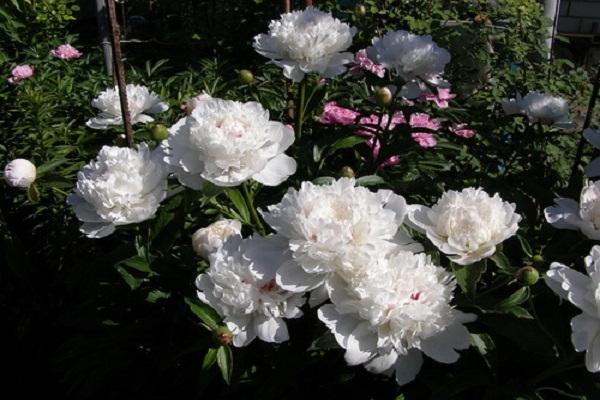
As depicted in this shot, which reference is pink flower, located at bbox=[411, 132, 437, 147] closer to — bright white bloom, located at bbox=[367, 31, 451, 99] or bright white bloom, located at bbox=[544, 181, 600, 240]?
bright white bloom, located at bbox=[367, 31, 451, 99]

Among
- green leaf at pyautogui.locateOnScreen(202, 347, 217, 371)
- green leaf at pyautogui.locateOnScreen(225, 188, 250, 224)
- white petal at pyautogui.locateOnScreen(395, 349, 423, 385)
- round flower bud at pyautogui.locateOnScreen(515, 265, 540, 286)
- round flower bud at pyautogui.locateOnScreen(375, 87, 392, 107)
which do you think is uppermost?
round flower bud at pyautogui.locateOnScreen(375, 87, 392, 107)

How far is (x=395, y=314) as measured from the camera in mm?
916

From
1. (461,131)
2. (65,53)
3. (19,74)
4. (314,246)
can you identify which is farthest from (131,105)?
(65,53)

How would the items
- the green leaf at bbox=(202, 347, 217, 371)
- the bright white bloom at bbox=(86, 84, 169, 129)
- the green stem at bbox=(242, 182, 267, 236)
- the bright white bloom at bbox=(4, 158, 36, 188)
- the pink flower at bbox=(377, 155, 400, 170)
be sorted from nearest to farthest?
the green leaf at bbox=(202, 347, 217, 371) → the green stem at bbox=(242, 182, 267, 236) → the bright white bloom at bbox=(4, 158, 36, 188) → the bright white bloom at bbox=(86, 84, 169, 129) → the pink flower at bbox=(377, 155, 400, 170)

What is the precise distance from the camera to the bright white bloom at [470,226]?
3.18ft

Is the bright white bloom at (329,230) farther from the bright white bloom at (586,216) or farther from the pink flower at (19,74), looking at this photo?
the pink flower at (19,74)

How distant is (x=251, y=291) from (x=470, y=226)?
1.10 ft

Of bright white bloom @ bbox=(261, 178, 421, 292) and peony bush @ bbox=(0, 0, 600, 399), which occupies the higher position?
bright white bloom @ bbox=(261, 178, 421, 292)

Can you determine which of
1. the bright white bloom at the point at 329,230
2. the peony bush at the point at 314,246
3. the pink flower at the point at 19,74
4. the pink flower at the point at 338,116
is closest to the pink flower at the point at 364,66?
the peony bush at the point at 314,246

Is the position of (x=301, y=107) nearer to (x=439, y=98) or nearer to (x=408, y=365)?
(x=439, y=98)

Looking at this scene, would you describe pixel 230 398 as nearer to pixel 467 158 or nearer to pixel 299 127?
pixel 299 127

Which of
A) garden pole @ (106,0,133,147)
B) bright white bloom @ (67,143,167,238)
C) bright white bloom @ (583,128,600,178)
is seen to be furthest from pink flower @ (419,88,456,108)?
bright white bloom @ (67,143,167,238)

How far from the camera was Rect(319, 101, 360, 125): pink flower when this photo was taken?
1.89 metres

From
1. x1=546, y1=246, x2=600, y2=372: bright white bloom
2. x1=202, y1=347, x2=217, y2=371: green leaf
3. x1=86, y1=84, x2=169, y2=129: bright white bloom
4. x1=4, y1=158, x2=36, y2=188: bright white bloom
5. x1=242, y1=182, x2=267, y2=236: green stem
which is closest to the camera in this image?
x1=546, y1=246, x2=600, y2=372: bright white bloom
